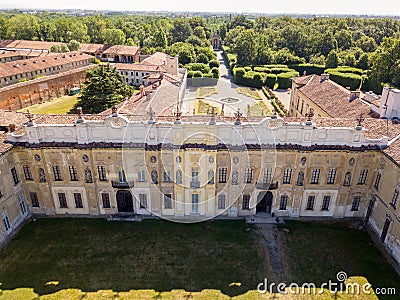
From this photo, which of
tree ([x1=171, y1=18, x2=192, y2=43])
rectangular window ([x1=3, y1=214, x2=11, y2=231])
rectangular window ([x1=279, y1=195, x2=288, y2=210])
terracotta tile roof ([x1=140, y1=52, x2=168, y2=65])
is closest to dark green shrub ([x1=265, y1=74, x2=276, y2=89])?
terracotta tile roof ([x1=140, y1=52, x2=168, y2=65])

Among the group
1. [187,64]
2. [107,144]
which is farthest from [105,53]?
[107,144]

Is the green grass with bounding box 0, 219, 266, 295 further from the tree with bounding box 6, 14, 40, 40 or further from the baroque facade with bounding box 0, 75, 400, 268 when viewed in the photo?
the tree with bounding box 6, 14, 40, 40

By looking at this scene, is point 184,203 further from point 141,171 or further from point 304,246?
point 304,246

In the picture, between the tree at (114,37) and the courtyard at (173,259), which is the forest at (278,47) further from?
the courtyard at (173,259)

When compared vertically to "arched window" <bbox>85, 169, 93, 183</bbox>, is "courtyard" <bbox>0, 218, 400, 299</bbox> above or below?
below

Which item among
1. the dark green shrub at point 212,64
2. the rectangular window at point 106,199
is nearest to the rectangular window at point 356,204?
the rectangular window at point 106,199

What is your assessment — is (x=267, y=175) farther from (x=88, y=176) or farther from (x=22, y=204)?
(x=22, y=204)
